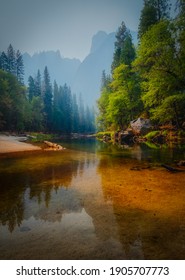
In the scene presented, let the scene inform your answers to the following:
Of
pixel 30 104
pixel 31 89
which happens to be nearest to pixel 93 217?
pixel 30 104

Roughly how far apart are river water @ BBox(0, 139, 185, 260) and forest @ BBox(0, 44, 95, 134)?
116ft

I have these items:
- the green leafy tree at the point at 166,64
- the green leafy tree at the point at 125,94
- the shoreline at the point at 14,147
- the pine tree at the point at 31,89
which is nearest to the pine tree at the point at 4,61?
the pine tree at the point at 31,89

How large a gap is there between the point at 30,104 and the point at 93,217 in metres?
55.6

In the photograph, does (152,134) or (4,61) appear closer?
(152,134)

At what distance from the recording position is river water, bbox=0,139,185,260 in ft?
10.8

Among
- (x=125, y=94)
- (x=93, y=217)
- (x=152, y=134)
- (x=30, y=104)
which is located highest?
(x=30, y=104)

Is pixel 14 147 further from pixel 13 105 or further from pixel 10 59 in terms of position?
pixel 10 59

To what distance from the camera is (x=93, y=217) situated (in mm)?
4621

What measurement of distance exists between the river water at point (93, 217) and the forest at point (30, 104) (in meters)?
35.2

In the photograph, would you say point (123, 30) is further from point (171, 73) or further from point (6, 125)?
point (171, 73)

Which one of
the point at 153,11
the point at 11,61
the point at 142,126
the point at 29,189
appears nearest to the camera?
the point at 29,189

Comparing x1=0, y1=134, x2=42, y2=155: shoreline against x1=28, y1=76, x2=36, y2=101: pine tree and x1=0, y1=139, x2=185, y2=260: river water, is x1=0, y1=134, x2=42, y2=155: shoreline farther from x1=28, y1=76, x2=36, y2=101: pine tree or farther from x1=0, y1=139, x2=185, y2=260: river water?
x1=28, y1=76, x2=36, y2=101: pine tree

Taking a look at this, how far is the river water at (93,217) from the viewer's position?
3.29 meters

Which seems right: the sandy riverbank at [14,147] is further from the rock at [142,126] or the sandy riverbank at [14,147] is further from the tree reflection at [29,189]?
the rock at [142,126]
